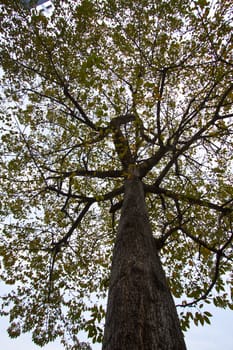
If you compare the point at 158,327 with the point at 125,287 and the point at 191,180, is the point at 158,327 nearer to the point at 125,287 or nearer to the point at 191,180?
the point at 125,287

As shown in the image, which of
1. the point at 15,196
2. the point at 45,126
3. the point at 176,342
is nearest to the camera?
the point at 176,342

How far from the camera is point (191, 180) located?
7270 millimetres

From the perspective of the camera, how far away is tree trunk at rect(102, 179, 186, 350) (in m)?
1.34

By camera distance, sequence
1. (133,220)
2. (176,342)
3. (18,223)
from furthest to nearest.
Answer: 1. (18,223)
2. (133,220)
3. (176,342)

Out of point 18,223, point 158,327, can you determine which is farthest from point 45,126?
point 158,327

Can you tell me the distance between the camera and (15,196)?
5.95 meters

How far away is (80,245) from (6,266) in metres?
2.32

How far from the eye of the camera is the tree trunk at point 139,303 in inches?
52.8

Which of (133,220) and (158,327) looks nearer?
(158,327)

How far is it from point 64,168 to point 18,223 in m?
2.16

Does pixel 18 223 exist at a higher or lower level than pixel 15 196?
lower

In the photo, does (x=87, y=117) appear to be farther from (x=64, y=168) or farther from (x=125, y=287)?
(x=125, y=287)

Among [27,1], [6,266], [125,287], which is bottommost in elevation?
[125,287]

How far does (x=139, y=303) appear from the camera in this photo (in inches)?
64.9
